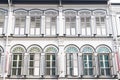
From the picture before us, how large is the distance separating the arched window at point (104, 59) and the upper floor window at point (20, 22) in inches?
305

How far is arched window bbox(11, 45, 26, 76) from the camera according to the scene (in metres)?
20.7

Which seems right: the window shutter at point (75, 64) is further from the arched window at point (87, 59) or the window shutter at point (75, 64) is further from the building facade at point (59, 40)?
the arched window at point (87, 59)

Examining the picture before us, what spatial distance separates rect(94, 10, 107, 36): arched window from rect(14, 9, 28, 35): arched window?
288 inches

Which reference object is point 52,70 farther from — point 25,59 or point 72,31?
point 72,31

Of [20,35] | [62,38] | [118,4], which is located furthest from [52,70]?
[118,4]

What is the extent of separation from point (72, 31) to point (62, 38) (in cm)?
139

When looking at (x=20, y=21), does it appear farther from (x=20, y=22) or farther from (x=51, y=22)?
(x=51, y=22)

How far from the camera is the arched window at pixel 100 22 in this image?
22359 millimetres

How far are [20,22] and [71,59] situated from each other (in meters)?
6.40

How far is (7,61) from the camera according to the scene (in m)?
20.5

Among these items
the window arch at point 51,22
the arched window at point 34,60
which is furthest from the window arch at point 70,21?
the arched window at point 34,60

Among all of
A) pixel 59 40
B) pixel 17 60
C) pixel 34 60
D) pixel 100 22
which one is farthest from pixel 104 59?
pixel 17 60

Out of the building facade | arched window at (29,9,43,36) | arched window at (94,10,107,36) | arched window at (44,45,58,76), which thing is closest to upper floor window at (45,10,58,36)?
the building facade

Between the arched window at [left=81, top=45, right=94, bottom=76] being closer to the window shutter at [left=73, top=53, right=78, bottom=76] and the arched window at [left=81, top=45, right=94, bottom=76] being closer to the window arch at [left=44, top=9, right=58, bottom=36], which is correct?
the window shutter at [left=73, top=53, right=78, bottom=76]
